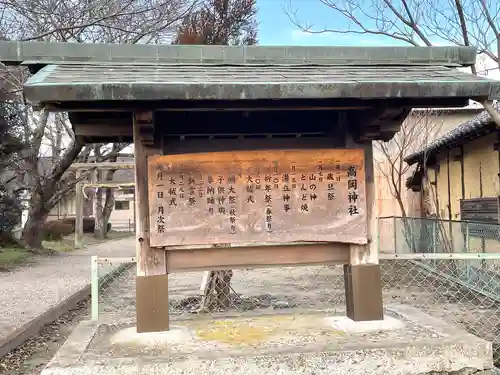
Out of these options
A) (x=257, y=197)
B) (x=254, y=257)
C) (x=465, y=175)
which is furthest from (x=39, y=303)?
(x=465, y=175)

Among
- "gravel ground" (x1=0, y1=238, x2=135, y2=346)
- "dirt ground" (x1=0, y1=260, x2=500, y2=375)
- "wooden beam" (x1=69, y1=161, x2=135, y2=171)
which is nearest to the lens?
"dirt ground" (x1=0, y1=260, x2=500, y2=375)

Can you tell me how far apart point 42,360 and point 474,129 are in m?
9.07

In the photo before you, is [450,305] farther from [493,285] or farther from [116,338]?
[116,338]

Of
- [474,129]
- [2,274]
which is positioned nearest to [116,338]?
[474,129]

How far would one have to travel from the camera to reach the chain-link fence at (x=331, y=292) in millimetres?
8812

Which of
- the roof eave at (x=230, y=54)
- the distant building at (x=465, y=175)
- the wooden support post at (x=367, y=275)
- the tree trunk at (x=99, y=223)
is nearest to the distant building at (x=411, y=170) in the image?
the distant building at (x=465, y=175)

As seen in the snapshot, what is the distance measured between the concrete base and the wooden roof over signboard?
2.09 metres

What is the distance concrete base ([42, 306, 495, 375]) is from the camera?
4.52m

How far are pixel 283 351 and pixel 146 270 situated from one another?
163 centimetres

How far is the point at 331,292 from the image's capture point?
38.0 ft

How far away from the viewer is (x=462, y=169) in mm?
13195

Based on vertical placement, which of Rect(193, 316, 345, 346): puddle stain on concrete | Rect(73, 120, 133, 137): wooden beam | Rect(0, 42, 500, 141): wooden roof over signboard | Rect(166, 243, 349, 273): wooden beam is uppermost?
Rect(0, 42, 500, 141): wooden roof over signboard

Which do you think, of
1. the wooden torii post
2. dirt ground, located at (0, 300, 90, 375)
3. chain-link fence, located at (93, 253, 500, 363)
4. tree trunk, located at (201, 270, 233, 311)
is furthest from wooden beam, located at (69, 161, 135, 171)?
tree trunk, located at (201, 270, 233, 311)

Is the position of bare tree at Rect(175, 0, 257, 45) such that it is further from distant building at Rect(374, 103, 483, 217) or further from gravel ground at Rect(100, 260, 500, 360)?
distant building at Rect(374, 103, 483, 217)
